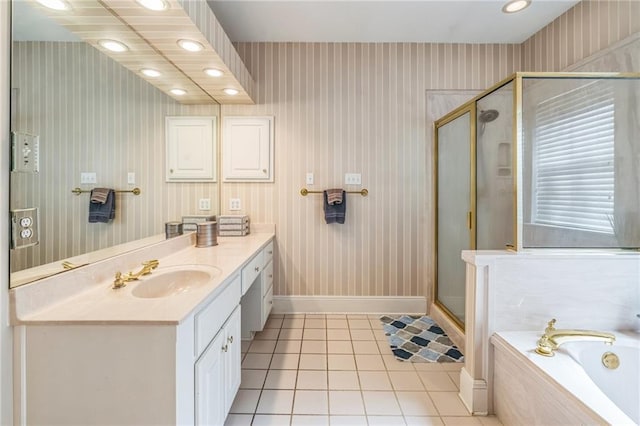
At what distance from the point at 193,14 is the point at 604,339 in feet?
8.08

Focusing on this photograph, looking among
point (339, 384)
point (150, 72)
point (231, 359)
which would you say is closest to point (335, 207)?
point (339, 384)

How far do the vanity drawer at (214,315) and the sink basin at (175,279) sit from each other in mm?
124

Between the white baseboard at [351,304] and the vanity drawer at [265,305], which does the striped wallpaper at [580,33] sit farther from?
the vanity drawer at [265,305]

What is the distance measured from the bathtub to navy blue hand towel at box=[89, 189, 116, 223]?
2.02m

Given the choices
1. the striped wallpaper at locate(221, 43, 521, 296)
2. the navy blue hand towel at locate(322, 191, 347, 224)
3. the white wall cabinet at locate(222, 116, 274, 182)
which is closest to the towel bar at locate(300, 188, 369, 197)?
the striped wallpaper at locate(221, 43, 521, 296)

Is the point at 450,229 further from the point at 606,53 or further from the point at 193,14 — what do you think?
the point at 193,14

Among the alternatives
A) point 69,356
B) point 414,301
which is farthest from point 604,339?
point 69,356

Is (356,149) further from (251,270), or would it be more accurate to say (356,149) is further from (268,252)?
(251,270)

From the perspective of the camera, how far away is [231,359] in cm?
142

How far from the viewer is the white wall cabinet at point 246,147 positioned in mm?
2703

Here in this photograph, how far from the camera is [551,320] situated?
150cm

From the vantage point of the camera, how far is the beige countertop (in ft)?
2.95

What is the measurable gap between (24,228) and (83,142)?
1.64 ft

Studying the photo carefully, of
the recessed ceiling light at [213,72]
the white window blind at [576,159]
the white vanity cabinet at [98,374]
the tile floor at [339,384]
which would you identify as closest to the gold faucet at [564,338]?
the tile floor at [339,384]
